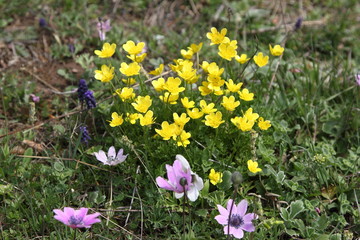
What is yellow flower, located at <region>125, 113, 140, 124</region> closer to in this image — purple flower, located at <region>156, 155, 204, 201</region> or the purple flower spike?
purple flower, located at <region>156, 155, 204, 201</region>

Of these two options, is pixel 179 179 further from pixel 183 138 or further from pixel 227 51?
pixel 227 51

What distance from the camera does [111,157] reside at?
8.93 ft

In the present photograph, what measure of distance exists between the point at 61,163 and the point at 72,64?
139 cm

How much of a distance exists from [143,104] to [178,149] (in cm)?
31

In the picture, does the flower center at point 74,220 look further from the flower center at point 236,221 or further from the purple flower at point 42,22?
the purple flower at point 42,22

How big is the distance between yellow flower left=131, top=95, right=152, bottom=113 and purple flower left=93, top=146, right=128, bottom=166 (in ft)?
0.87

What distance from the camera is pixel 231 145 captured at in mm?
2883

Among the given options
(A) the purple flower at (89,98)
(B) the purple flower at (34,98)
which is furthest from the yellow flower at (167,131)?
(B) the purple flower at (34,98)

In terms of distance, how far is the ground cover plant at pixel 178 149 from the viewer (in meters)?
2.55

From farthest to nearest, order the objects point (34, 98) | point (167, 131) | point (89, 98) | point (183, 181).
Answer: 1. point (34, 98)
2. point (89, 98)
3. point (167, 131)
4. point (183, 181)

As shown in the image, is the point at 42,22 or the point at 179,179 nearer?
the point at 179,179

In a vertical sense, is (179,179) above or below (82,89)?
above

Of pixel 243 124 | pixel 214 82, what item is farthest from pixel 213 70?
pixel 243 124

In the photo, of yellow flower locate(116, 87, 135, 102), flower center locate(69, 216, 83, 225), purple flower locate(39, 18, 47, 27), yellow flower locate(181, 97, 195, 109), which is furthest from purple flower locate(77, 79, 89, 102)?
purple flower locate(39, 18, 47, 27)
